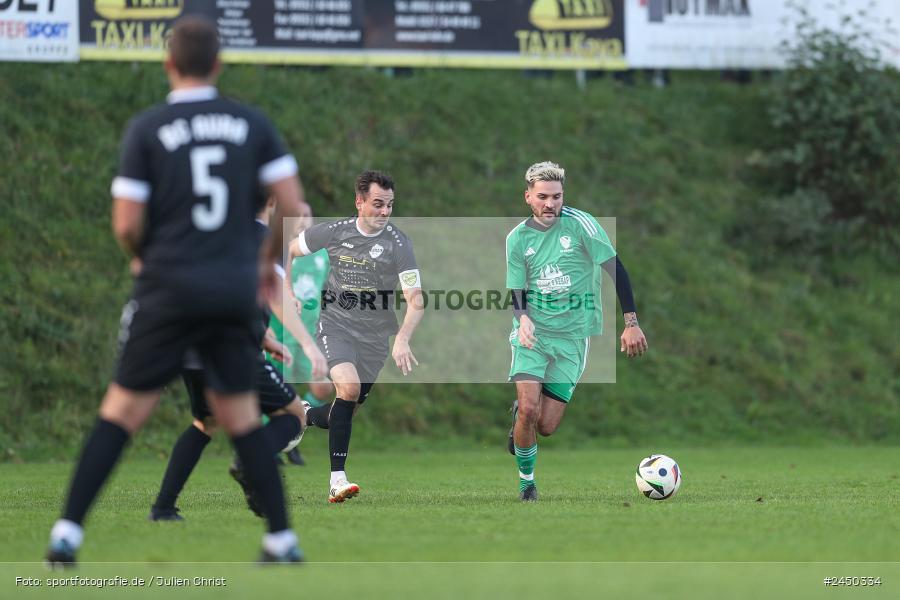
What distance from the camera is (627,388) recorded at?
18.9 m

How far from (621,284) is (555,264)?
1.71 ft

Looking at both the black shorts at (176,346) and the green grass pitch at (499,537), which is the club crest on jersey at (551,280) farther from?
the black shorts at (176,346)

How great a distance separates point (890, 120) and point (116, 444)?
766 inches

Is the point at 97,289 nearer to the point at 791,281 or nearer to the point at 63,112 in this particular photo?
the point at 63,112

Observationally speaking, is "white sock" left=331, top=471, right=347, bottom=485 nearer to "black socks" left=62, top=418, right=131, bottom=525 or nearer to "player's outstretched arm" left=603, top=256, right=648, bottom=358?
"player's outstretched arm" left=603, top=256, right=648, bottom=358

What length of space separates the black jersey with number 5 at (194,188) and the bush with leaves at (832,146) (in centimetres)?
1785

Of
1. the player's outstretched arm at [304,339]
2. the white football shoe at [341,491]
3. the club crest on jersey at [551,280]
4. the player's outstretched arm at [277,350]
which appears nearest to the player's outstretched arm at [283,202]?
the player's outstretched arm at [304,339]

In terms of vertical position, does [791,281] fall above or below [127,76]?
below

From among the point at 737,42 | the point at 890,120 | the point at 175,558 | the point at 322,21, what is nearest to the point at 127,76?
the point at 322,21

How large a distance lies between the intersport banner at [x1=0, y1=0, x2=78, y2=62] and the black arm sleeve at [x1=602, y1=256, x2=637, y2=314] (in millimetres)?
12231

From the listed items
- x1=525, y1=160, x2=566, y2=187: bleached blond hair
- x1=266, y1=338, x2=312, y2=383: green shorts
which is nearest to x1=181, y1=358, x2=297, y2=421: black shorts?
x1=525, y1=160, x2=566, y2=187: bleached blond hair

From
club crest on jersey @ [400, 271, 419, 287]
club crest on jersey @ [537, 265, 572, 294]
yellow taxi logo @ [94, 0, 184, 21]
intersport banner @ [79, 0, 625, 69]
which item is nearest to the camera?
club crest on jersey @ [537, 265, 572, 294]

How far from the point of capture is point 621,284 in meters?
10.2

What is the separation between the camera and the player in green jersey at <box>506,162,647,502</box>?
32.9 feet
